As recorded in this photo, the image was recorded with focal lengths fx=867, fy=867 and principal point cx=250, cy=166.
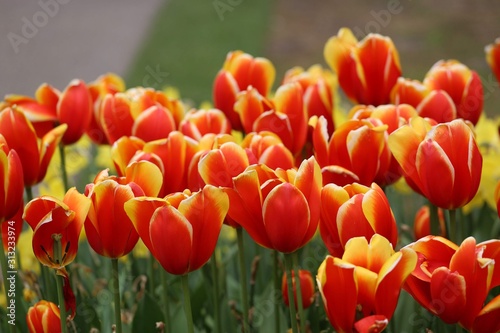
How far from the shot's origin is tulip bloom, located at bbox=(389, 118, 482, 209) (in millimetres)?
1250

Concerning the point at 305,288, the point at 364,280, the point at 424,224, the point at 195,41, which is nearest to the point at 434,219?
the point at 424,224

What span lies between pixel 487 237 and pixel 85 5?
7.04m

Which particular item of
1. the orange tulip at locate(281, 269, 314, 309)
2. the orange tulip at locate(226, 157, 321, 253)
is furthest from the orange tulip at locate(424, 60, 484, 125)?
the orange tulip at locate(226, 157, 321, 253)

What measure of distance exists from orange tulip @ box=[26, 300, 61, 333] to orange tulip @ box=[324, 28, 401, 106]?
0.78 m

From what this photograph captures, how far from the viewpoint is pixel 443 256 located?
1.14m

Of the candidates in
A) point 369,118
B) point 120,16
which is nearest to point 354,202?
point 369,118

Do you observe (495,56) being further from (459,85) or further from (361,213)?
(361,213)

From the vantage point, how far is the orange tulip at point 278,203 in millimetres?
1188

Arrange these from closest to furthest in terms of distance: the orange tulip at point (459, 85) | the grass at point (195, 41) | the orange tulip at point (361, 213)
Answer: the orange tulip at point (361, 213)
the orange tulip at point (459, 85)
the grass at point (195, 41)

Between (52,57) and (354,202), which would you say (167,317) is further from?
(52,57)

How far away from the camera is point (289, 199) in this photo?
118 cm

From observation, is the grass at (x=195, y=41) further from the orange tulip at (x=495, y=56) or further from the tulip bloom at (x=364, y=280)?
the tulip bloom at (x=364, y=280)

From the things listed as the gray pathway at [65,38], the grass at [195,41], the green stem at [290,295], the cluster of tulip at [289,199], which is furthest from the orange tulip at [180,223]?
the gray pathway at [65,38]

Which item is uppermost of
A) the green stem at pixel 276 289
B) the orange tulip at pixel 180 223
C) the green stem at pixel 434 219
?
the orange tulip at pixel 180 223
